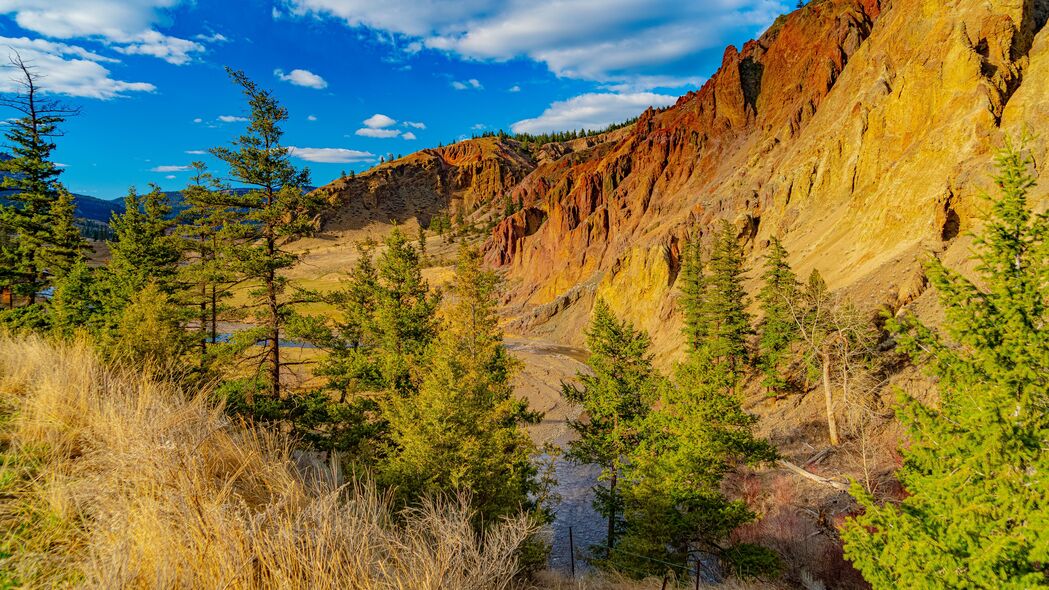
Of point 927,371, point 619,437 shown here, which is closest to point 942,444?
point 927,371

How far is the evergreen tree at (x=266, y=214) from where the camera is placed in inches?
530

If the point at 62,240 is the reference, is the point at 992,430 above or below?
below

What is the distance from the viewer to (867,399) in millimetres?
19969

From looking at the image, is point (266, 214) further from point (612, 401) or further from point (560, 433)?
point (560, 433)

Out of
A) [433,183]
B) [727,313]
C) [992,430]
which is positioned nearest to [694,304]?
[727,313]

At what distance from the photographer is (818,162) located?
42.2m

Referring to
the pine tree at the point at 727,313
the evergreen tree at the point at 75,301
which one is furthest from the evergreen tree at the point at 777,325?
the evergreen tree at the point at 75,301

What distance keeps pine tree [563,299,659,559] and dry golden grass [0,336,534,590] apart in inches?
512

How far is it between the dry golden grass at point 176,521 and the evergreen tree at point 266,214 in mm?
9371

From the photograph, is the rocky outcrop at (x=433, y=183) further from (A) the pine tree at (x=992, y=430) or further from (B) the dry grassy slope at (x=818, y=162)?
(A) the pine tree at (x=992, y=430)

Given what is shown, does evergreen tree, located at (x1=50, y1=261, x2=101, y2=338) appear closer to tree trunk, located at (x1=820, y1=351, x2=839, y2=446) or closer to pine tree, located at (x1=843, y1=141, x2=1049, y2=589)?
pine tree, located at (x1=843, y1=141, x2=1049, y2=589)

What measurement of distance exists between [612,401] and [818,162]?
38.6m

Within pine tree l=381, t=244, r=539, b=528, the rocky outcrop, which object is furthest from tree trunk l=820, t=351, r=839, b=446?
the rocky outcrop

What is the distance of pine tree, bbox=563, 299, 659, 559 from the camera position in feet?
54.4
